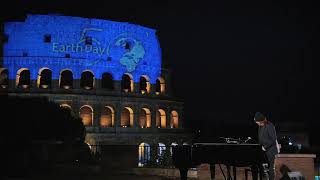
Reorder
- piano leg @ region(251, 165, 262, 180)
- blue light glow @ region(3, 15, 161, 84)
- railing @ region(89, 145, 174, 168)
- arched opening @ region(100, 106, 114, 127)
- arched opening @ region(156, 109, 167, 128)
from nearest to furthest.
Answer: piano leg @ region(251, 165, 262, 180), railing @ region(89, 145, 174, 168), blue light glow @ region(3, 15, 161, 84), arched opening @ region(100, 106, 114, 127), arched opening @ region(156, 109, 167, 128)

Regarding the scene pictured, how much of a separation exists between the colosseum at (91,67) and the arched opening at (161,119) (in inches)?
49.5

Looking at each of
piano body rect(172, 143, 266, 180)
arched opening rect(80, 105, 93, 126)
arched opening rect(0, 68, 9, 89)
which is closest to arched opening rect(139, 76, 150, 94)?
arched opening rect(80, 105, 93, 126)

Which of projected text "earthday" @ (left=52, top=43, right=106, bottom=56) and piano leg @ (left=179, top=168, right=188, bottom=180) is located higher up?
projected text "earthday" @ (left=52, top=43, right=106, bottom=56)

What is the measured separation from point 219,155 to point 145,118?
38.0m

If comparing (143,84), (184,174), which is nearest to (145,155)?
(143,84)

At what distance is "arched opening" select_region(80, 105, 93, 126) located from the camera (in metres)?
44.2

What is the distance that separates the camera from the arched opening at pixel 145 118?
46375 millimetres

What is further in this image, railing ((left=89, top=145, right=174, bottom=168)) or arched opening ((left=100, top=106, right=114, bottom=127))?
arched opening ((left=100, top=106, right=114, bottom=127))

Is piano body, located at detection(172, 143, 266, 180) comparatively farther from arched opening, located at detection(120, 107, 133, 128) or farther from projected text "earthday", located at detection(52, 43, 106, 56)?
arched opening, located at detection(120, 107, 133, 128)

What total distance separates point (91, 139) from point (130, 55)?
382 inches

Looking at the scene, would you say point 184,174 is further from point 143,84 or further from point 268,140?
point 143,84

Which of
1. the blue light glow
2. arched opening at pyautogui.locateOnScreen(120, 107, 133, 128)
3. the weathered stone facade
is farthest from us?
arched opening at pyautogui.locateOnScreen(120, 107, 133, 128)

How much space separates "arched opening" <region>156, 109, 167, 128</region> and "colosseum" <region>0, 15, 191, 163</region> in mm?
1259

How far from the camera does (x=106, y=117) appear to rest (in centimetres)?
4562
